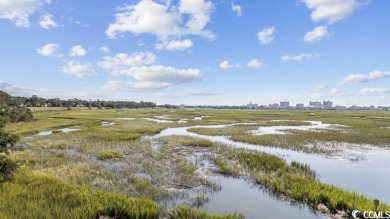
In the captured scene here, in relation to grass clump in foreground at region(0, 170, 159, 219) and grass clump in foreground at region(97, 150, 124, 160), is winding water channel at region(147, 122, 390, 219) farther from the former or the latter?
grass clump in foreground at region(97, 150, 124, 160)

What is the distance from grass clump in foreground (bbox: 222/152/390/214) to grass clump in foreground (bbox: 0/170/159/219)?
798 centimetres

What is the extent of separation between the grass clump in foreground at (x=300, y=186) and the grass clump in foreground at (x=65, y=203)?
26.2 feet

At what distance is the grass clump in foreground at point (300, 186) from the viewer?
13.7 meters

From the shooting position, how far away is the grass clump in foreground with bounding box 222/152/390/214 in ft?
45.0

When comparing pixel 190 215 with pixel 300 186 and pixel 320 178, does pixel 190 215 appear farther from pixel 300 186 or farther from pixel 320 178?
pixel 320 178

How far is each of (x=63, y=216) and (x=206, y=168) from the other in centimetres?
1253

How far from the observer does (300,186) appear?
53.9ft

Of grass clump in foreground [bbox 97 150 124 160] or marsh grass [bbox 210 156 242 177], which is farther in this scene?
grass clump in foreground [bbox 97 150 124 160]

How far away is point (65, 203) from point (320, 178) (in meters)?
16.1

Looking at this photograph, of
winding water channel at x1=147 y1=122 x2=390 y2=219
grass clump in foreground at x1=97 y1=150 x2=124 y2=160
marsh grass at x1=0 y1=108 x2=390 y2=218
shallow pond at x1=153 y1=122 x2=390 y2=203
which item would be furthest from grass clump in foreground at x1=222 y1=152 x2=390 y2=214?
grass clump in foreground at x1=97 y1=150 x2=124 y2=160

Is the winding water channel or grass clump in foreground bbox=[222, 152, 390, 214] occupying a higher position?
grass clump in foreground bbox=[222, 152, 390, 214]

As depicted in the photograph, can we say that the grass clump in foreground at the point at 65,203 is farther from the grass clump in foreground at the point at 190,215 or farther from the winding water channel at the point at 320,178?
the winding water channel at the point at 320,178

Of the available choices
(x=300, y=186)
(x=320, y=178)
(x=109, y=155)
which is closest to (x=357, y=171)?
(x=320, y=178)

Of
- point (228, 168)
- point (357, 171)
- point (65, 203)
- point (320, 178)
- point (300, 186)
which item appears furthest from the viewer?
point (357, 171)
